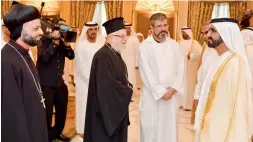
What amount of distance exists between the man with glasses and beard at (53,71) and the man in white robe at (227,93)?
218 centimetres

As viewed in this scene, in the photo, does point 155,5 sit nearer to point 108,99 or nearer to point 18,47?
point 108,99

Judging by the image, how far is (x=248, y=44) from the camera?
527cm

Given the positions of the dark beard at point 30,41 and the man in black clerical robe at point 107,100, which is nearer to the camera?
the dark beard at point 30,41

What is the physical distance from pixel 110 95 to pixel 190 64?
443 centimetres

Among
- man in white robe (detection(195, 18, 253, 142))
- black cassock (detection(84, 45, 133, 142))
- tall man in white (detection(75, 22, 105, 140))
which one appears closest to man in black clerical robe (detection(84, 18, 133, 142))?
black cassock (detection(84, 45, 133, 142))

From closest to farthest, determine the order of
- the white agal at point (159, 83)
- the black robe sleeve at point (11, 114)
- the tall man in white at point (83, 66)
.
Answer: the black robe sleeve at point (11, 114) → the white agal at point (159, 83) → the tall man in white at point (83, 66)

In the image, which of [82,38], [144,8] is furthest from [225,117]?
[144,8]

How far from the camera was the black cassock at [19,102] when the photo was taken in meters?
2.29

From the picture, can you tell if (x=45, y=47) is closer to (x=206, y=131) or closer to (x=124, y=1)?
(x=206, y=131)

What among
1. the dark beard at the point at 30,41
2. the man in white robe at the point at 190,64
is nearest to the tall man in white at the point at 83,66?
the dark beard at the point at 30,41

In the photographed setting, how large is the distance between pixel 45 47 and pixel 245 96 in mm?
2798

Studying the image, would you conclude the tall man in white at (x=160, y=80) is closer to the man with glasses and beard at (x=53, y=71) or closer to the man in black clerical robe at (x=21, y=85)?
the man with glasses and beard at (x=53, y=71)

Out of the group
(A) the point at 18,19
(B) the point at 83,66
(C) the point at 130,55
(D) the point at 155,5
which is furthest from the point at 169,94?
(D) the point at 155,5

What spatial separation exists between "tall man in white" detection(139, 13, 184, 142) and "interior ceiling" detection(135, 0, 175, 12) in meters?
6.80
